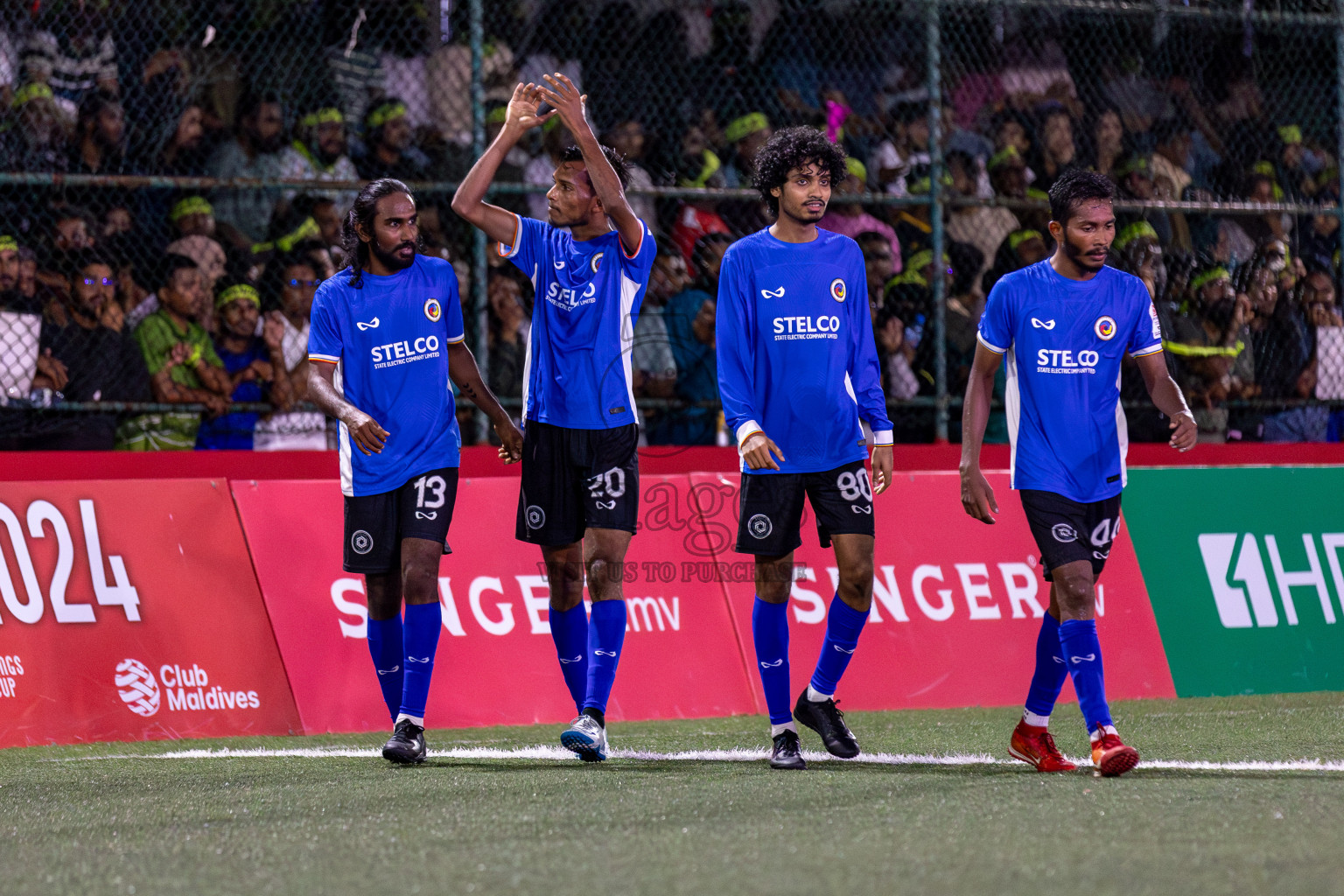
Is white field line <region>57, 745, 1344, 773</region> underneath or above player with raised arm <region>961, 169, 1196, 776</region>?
underneath

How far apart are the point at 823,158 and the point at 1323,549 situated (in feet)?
13.1

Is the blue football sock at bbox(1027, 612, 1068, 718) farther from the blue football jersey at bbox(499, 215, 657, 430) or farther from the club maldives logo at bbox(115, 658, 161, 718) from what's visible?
the club maldives logo at bbox(115, 658, 161, 718)

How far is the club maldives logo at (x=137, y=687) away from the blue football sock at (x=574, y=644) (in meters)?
1.91

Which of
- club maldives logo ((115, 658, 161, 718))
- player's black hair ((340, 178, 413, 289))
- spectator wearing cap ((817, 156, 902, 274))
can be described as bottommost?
club maldives logo ((115, 658, 161, 718))

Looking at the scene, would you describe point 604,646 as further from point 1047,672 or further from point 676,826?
point 676,826

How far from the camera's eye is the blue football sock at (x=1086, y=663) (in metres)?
4.84

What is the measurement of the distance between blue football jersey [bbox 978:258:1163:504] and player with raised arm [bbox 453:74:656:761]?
4.28 feet

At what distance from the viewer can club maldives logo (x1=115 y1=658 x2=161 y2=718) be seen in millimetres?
6531

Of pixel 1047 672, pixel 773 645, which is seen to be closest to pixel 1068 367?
pixel 1047 672

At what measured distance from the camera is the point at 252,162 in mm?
8688

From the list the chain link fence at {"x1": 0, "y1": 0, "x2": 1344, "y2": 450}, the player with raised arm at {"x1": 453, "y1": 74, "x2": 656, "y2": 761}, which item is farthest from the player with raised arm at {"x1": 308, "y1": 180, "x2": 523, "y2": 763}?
the chain link fence at {"x1": 0, "y1": 0, "x2": 1344, "y2": 450}

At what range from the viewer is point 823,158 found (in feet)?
17.8

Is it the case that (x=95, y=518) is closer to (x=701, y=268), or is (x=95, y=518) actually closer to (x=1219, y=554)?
(x=701, y=268)

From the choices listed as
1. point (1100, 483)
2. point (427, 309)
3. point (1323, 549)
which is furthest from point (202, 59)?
point (1323, 549)
